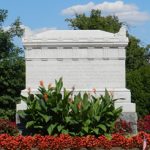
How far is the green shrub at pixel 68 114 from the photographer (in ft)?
48.5

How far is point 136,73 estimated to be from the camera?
27.4 meters

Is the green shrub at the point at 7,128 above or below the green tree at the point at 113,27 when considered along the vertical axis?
below

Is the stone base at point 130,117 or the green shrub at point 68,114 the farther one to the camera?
the stone base at point 130,117

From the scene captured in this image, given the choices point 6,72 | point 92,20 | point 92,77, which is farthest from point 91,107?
point 92,20

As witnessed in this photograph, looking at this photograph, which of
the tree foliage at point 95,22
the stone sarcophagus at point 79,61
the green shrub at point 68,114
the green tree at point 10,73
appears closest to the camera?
the green shrub at point 68,114

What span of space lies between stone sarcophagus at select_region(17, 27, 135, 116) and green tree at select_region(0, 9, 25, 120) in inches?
195

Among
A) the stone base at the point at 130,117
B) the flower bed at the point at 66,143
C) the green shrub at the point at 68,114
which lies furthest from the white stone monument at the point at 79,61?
the flower bed at the point at 66,143

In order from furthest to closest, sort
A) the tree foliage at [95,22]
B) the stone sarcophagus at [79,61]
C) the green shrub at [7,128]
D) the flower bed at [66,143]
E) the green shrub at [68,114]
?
the tree foliage at [95,22] → the stone sarcophagus at [79,61] → the green shrub at [7,128] → the green shrub at [68,114] → the flower bed at [66,143]

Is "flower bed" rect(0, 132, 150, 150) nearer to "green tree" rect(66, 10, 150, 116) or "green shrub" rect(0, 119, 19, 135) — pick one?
"green shrub" rect(0, 119, 19, 135)

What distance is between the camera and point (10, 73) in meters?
22.2

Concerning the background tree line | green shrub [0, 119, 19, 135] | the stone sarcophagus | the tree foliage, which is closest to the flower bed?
green shrub [0, 119, 19, 135]

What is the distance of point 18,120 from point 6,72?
6153mm

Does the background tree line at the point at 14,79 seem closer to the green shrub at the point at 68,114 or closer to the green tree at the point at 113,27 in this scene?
the green shrub at the point at 68,114

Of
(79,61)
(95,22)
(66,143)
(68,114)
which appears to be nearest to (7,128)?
(68,114)
